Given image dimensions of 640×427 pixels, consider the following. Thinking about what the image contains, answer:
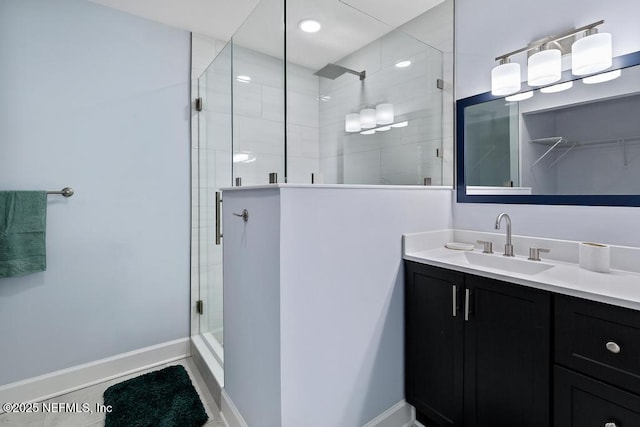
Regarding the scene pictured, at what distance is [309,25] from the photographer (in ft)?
5.17

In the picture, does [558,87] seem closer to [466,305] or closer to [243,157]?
[466,305]

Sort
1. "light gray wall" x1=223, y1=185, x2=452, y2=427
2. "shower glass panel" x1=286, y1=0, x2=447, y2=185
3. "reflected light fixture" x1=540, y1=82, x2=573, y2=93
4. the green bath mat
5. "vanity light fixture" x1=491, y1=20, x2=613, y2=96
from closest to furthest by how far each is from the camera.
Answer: "light gray wall" x1=223, y1=185, x2=452, y2=427
"vanity light fixture" x1=491, y1=20, x2=613, y2=96
"reflected light fixture" x1=540, y1=82, x2=573, y2=93
the green bath mat
"shower glass panel" x1=286, y1=0, x2=447, y2=185

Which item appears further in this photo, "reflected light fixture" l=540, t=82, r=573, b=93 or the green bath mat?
the green bath mat

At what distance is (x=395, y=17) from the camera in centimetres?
200

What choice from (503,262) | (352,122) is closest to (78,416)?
(352,122)

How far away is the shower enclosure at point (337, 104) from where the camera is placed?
1.60m

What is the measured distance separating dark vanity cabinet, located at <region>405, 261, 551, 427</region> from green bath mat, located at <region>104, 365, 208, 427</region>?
120 centimetres

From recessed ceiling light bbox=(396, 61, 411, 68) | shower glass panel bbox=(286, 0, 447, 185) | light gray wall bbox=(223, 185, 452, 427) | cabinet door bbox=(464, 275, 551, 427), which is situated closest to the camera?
cabinet door bbox=(464, 275, 551, 427)

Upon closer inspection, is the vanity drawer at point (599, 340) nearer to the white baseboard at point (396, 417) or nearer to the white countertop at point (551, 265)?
the white countertop at point (551, 265)

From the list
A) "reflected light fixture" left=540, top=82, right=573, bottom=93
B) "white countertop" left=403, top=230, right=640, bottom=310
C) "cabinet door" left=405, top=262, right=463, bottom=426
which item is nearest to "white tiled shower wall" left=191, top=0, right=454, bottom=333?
"white countertop" left=403, top=230, right=640, bottom=310

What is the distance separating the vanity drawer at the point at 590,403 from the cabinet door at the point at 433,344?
37 cm

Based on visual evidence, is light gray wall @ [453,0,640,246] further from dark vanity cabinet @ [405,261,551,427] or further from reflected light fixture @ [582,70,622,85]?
dark vanity cabinet @ [405,261,551,427]

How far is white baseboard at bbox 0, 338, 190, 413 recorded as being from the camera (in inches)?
72.2

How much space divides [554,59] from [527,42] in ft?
0.69
